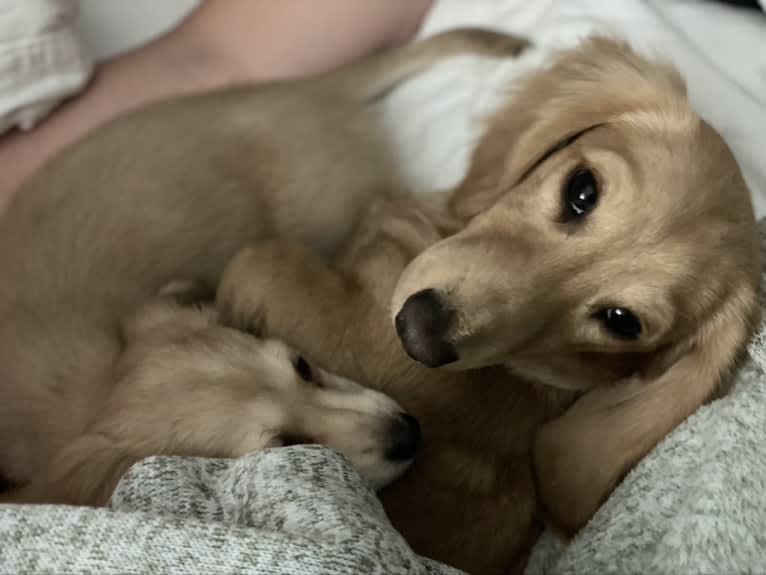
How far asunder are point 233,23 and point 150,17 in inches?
8.3

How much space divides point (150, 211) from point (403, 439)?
677 mm

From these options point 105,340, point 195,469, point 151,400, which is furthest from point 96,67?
point 195,469

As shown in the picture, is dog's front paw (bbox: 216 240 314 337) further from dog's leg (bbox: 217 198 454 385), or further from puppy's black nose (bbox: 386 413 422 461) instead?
puppy's black nose (bbox: 386 413 422 461)

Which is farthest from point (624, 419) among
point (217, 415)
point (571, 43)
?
point (571, 43)

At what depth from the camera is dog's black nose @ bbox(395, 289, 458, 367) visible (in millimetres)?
1036

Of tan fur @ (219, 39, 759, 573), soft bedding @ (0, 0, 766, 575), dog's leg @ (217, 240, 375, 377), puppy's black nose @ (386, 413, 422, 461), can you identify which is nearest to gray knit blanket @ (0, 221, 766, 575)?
soft bedding @ (0, 0, 766, 575)

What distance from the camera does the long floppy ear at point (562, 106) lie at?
4.15 feet

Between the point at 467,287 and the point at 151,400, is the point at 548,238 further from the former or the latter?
the point at 151,400

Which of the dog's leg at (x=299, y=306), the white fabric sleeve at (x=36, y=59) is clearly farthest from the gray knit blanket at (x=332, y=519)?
the white fabric sleeve at (x=36, y=59)

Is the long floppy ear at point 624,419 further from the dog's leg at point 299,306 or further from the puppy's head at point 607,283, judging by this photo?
the dog's leg at point 299,306

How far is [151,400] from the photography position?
3.93 ft

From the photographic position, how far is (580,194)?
3.70ft

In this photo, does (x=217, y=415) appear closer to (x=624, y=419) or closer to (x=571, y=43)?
(x=624, y=419)

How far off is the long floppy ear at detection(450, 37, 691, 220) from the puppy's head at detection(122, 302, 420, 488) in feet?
1.24
